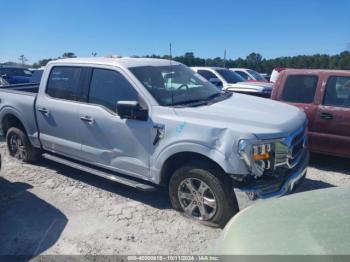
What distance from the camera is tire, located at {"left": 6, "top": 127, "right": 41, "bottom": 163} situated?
628 cm

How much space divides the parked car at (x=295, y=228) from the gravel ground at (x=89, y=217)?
1500mm

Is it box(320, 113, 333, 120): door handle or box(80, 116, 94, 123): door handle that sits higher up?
box(80, 116, 94, 123): door handle

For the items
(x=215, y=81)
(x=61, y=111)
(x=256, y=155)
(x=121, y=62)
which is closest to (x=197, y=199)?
(x=256, y=155)

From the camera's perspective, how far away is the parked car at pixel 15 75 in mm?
20953

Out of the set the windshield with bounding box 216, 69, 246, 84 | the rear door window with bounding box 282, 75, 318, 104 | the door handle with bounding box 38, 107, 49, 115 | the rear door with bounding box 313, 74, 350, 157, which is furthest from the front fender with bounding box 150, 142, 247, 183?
the windshield with bounding box 216, 69, 246, 84

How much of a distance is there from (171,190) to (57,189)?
1.98 m

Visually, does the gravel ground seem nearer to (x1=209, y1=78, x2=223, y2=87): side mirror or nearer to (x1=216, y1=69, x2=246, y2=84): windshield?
(x1=209, y1=78, x2=223, y2=87): side mirror

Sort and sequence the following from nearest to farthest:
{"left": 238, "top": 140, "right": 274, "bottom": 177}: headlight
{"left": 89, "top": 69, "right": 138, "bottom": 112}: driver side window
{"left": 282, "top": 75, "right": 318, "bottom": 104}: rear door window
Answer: {"left": 238, "top": 140, "right": 274, "bottom": 177}: headlight, {"left": 89, "top": 69, "right": 138, "bottom": 112}: driver side window, {"left": 282, "top": 75, "right": 318, "bottom": 104}: rear door window

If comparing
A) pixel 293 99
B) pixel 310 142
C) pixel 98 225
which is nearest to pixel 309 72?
pixel 293 99

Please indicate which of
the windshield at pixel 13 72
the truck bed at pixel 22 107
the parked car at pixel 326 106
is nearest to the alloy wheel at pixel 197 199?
the parked car at pixel 326 106

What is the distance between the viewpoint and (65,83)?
5.46 metres

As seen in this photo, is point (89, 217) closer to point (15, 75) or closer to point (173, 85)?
point (173, 85)

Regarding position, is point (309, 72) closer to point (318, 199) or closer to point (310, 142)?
point (310, 142)

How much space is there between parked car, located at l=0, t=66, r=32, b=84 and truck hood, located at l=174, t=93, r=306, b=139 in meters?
19.0
